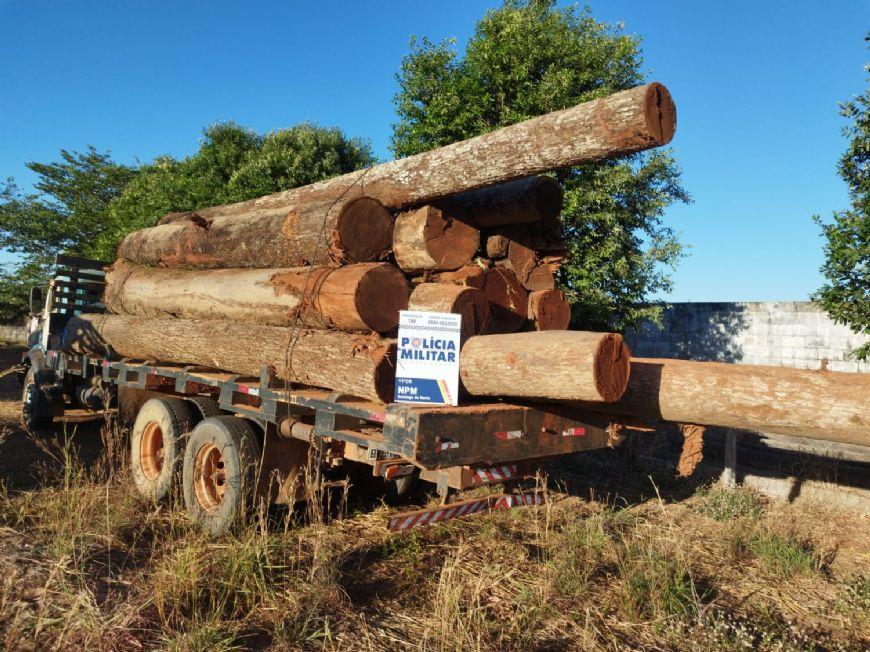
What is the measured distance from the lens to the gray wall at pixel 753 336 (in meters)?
9.84

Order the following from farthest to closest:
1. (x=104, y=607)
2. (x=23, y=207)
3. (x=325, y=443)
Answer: (x=23, y=207)
(x=325, y=443)
(x=104, y=607)

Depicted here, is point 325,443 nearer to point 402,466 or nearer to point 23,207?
point 402,466

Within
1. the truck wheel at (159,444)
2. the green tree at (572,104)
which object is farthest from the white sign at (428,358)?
the green tree at (572,104)

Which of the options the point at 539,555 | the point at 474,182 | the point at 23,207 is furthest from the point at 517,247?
the point at 23,207

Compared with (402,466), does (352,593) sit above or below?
below

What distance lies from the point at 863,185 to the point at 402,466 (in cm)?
521

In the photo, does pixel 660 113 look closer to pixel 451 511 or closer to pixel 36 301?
pixel 451 511

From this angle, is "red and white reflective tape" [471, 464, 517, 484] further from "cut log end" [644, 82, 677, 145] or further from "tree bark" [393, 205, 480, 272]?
"cut log end" [644, 82, 677, 145]

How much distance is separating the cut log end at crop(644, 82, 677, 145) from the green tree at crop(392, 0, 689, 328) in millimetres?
4863

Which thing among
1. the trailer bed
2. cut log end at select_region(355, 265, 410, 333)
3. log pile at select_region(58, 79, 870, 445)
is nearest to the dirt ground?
the trailer bed

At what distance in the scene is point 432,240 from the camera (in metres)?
4.36

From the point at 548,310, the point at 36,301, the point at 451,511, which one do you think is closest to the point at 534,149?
the point at 548,310

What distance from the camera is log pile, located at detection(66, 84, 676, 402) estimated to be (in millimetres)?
3193

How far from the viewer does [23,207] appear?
24.6 meters
